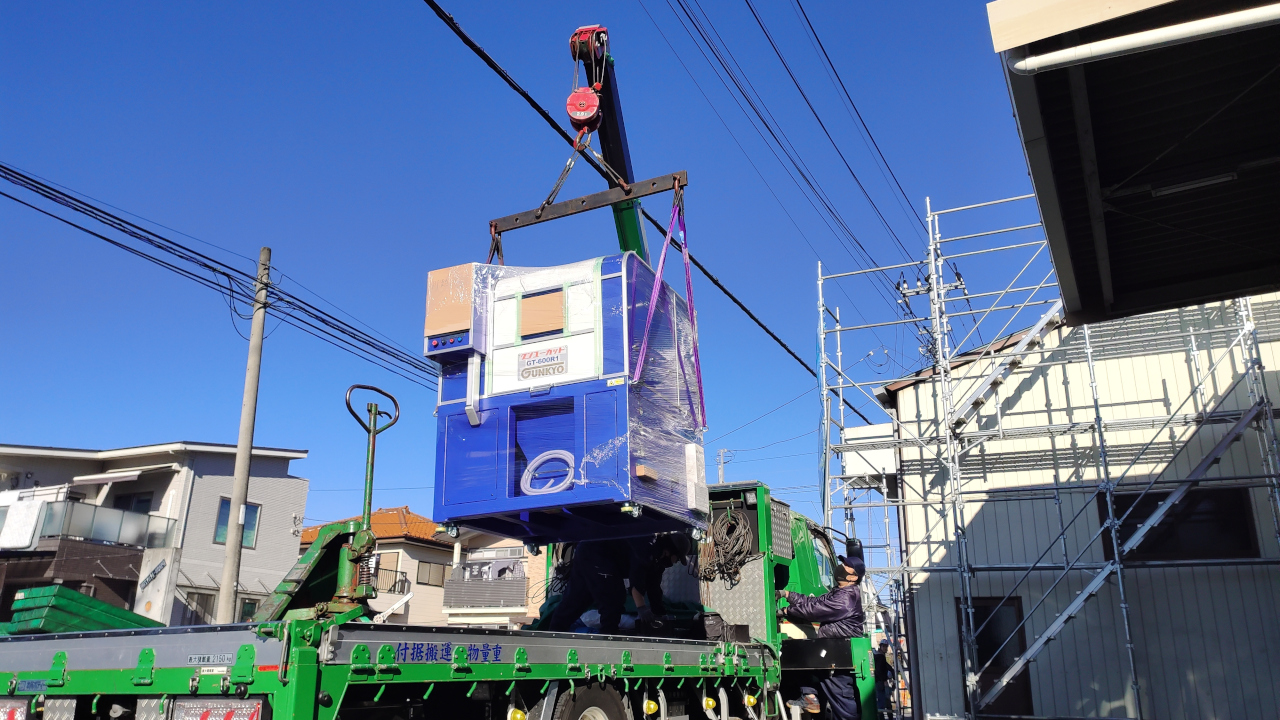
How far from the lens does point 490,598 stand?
2027 centimetres

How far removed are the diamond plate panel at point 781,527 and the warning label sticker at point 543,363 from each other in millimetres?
3007

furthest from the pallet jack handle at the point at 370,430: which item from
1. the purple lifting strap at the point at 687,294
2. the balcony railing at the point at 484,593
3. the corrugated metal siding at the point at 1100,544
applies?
the balcony railing at the point at 484,593

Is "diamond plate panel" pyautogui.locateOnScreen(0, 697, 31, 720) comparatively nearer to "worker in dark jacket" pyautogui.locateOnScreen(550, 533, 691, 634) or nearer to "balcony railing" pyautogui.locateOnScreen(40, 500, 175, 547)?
"worker in dark jacket" pyautogui.locateOnScreen(550, 533, 691, 634)

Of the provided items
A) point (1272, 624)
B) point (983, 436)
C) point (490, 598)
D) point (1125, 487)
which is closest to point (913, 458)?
point (983, 436)

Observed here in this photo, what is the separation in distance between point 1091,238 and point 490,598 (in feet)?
51.5

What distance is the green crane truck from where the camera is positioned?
379cm

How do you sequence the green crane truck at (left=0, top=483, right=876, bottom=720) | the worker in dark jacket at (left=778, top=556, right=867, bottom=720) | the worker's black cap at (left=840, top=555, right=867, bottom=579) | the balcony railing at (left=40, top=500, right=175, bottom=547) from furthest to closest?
1. the balcony railing at (left=40, top=500, right=175, bottom=547)
2. the worker's black cap at (left=840, top=555, right=867, bottom=579)
3. the worker in dark jacket at (left=778, top=556, right=867, bottom=720)
4. the green crane truck at (left=0, top=483, right=876, bottom=720)

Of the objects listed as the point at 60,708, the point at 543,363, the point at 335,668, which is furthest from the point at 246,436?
the point at 335,668

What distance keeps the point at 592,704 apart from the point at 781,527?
140 inches

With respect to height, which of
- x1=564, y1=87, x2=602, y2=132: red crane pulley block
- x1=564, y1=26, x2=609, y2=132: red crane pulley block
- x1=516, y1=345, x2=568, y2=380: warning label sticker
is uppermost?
x1=564, y1=26, x2=609, y2=132: red crane pulley block

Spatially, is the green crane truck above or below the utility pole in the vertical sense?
below

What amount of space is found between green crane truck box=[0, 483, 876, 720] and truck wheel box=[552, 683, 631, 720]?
10mm

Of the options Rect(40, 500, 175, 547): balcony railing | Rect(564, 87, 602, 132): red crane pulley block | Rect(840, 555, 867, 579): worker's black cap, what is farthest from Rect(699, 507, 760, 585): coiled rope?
Rect(40, 500, 175, 547): balcony railing

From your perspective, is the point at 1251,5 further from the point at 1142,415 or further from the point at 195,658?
the point at 1142,415
